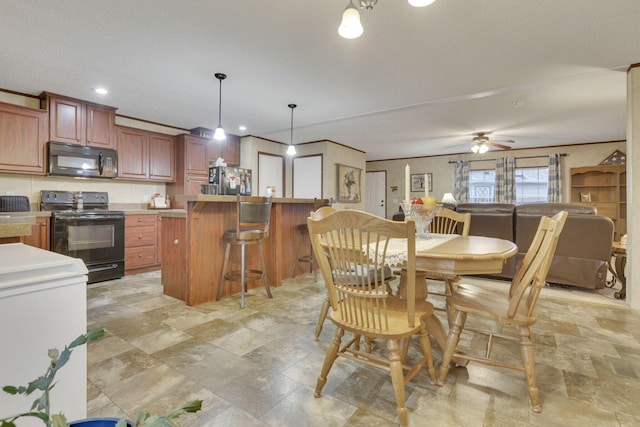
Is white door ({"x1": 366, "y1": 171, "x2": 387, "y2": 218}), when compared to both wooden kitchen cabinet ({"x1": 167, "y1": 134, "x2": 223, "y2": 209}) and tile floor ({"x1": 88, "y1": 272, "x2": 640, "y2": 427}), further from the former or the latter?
tile floor ({"x1": 88, "y1": 272, "x2": 640, "y2": 427})

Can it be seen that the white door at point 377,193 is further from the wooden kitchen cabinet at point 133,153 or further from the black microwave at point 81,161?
the black microwave at point 81,161

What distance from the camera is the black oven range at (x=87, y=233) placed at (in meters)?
3.62

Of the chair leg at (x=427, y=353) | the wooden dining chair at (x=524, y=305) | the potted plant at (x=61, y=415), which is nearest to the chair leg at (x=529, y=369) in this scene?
the wooden dining chair at (x=524, y=305)

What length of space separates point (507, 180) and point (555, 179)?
919 mm

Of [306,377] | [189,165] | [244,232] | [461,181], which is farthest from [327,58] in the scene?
[461,181]

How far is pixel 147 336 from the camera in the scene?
7.43 feet

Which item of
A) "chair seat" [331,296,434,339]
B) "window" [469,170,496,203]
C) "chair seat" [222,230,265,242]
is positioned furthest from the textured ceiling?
"window" [469,170,496,203]

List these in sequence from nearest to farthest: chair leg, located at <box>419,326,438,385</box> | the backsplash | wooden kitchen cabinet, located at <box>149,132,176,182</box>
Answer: chair leg, located at <box>419,326,438,385</box> < the backsplash < wooden kitchen cabinet, located at <box>149,132,176,182</box>

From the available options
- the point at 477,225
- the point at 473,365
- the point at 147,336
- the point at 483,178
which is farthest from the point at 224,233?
the point at 483,178

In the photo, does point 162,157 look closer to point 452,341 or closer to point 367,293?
point 367,293

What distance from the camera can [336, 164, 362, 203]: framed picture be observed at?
6774 millimetres

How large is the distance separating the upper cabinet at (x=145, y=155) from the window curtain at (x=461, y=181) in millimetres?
6601

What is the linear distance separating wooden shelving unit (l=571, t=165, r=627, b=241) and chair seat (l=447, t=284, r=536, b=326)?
660 cm

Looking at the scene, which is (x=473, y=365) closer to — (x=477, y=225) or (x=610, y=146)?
(x=477, y=225)
